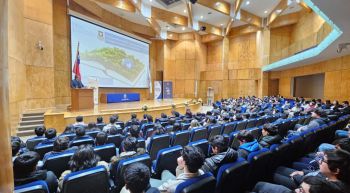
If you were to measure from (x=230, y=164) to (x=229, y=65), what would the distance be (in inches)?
693

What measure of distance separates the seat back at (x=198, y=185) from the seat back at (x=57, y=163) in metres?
1.55

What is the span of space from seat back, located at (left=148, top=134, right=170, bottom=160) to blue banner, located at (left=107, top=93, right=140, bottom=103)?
31.3ft

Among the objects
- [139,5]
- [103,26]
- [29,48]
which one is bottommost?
[29,48]

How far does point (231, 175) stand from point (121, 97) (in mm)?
11985

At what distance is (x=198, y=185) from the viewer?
149cm

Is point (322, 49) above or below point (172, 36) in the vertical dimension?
below

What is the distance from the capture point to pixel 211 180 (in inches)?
62.1

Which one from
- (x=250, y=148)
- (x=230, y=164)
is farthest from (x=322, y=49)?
(x=230, y=164)

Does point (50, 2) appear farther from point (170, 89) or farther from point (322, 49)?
point (322, 49)

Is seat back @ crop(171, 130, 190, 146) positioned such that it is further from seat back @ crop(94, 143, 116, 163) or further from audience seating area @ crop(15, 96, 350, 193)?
seat back @ crop(94, 143, 116, 163)

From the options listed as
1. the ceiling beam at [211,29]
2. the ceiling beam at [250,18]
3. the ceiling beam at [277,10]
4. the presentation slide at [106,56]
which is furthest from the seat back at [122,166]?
the ceiling beam at [211,29]

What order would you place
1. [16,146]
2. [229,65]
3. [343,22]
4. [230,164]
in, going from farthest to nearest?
[229,65] → [343,22] → [16,146] → [230,164]

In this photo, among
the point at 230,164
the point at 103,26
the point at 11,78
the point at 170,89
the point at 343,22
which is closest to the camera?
the point at 230,164

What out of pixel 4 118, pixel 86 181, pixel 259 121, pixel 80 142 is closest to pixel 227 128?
pixel 259 121
